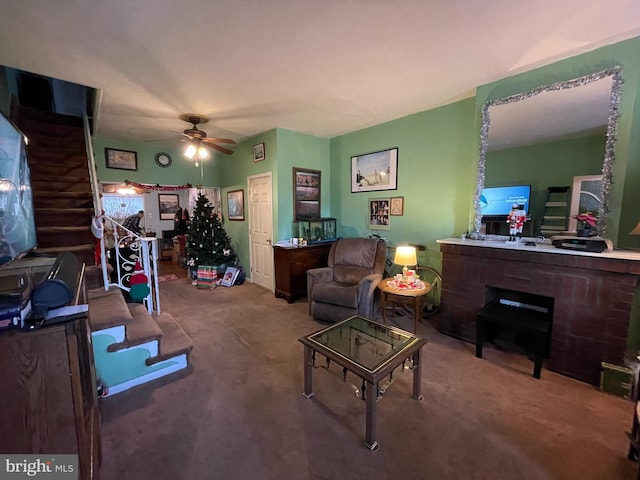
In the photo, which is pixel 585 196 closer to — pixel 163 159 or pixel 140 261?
pixel 140 261

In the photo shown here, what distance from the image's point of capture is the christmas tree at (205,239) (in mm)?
5020

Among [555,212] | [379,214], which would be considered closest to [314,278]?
[379,214]

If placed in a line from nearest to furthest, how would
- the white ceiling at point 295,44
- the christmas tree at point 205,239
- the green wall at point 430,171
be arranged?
the white ceiling at point 295,44 < the green wall at point 430,171 < the christmas tree at point 205,239

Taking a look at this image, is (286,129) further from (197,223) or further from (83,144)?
(83,144)

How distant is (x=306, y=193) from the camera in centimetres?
452

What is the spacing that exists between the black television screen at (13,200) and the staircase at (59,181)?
1379 millimetres

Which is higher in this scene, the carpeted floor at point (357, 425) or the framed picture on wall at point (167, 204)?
the framed picture on wall at point (167, 204)

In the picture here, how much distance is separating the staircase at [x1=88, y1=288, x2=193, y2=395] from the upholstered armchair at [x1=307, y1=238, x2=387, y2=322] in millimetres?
1476

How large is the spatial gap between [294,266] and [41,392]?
3.14 metres

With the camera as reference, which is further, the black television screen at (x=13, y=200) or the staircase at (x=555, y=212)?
A: the staircase at (x=555, y=212)

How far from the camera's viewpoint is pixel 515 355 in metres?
2.52

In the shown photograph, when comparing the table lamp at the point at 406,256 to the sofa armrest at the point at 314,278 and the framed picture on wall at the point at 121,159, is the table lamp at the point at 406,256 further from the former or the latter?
the framed picture on wall at the point at 121,159

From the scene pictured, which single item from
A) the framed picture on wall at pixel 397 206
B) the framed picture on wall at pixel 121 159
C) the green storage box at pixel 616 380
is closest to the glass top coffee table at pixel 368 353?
the green storage box at pixel 616 380

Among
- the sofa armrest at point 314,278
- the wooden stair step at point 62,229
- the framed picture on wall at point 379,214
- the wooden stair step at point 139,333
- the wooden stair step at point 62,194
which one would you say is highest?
the wooden stair step at point 62,194
